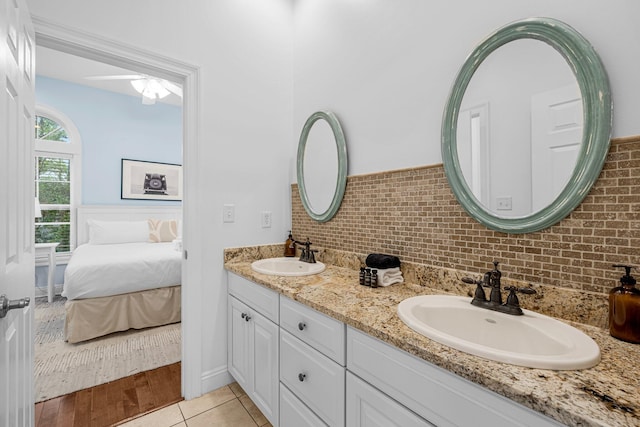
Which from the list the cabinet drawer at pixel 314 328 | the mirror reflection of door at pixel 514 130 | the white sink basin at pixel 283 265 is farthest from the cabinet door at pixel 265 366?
the mirror reflection of door at pixel 514 130

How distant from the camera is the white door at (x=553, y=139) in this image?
983 mm

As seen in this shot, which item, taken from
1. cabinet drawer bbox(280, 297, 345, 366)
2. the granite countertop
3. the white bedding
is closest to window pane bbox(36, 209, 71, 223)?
the white bedding

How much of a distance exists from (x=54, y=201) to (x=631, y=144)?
5732 mm

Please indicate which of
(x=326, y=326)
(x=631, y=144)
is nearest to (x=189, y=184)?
(x=326, y=326)

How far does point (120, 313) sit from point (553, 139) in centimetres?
337

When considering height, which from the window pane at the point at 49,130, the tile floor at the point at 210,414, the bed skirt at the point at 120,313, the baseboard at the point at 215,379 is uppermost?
the window pane at the point at 49,130

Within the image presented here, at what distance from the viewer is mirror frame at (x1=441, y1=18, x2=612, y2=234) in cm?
92

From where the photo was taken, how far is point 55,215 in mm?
4168

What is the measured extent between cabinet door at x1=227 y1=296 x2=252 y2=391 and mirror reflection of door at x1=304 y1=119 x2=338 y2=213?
0.83 metres

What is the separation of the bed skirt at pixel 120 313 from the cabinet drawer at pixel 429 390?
256 centimetres

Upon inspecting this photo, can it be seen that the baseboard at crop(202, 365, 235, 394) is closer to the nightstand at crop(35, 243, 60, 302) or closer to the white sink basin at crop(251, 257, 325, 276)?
the white sink basin at crop(251, 257, 325, 276)

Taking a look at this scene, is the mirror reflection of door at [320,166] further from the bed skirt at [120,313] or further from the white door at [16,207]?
the bed skirt at [120,313]

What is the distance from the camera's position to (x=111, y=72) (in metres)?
3.89

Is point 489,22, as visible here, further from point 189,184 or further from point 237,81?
point 189,184
